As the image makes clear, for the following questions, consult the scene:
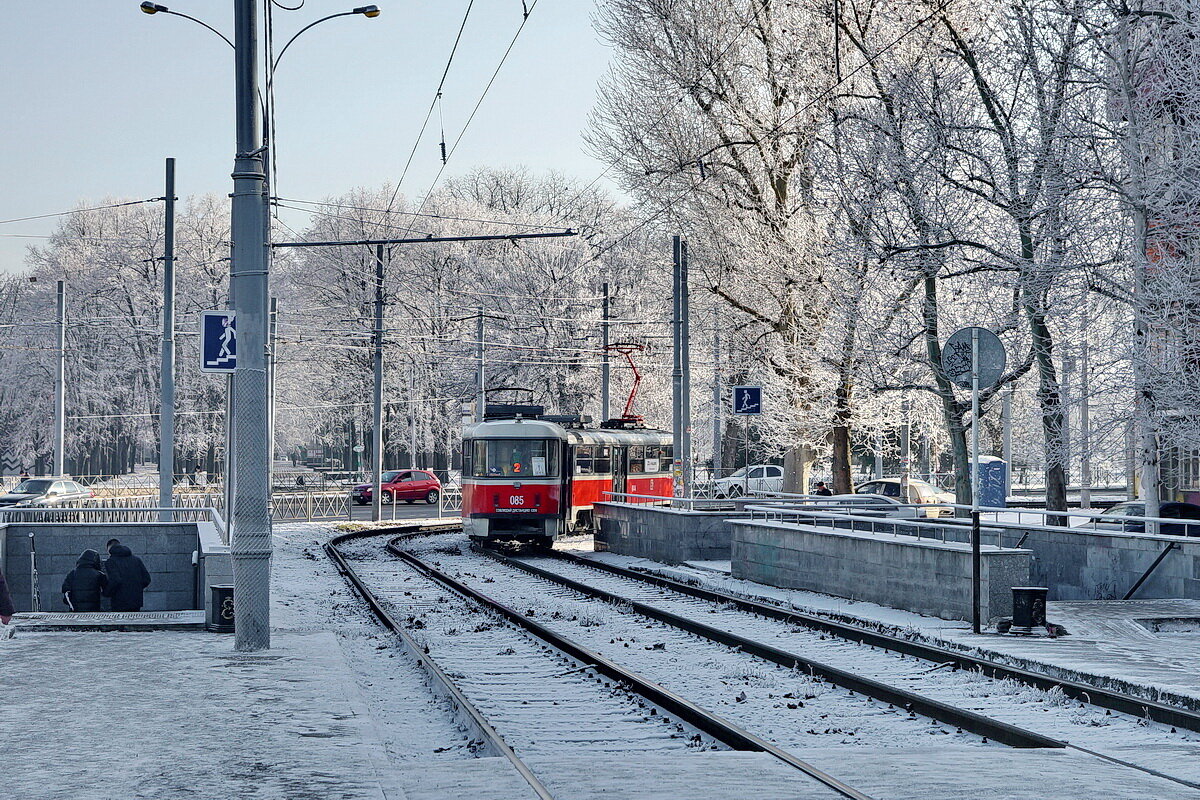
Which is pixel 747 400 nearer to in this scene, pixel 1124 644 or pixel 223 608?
pixel 1124 644

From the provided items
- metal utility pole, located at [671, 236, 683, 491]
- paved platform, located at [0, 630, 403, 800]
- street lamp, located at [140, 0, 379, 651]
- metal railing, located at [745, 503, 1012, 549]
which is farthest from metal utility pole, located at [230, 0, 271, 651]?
metal utility pole, located at [671, 236, 683, 491]

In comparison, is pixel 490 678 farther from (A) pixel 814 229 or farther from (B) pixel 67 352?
(B) pixel 67 352

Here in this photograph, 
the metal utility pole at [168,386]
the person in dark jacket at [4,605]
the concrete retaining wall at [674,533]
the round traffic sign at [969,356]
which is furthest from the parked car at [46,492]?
the round traffic sign at [969,356]

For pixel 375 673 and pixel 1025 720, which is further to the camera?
pixel 375 673

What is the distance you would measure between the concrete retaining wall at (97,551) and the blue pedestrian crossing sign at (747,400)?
9.77 metres

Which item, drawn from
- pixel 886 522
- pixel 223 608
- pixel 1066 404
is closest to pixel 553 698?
pixel 223 608

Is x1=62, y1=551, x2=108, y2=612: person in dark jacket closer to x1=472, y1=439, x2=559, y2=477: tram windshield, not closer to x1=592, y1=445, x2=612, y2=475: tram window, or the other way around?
x1=472, y1=439, x2=559, y2=477: tram windshield

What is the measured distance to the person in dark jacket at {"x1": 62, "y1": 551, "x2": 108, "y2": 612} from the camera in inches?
689

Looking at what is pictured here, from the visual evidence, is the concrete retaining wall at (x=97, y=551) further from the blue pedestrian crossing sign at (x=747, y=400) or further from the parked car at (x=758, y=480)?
the parked car at (x=758, y=480)

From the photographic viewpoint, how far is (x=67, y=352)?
65.6 meters

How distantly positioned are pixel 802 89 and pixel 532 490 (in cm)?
1122

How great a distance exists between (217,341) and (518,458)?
1238cm

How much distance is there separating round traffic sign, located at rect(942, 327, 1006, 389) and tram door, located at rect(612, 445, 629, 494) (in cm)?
1902

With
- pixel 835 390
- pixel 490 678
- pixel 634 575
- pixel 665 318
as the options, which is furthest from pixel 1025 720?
pixel 665 318
